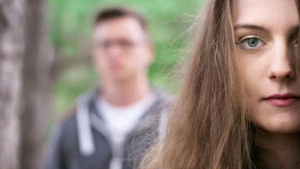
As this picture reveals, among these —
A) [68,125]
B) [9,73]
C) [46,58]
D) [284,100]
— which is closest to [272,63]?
[284,100]

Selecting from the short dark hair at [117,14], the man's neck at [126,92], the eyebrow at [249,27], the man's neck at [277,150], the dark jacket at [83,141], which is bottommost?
the dark jacket at [83,141]

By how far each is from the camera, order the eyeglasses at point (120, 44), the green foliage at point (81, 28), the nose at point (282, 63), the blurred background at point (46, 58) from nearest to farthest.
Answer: the nose at point (282, 63), the blurred background at point (46, 58), the eyeglasses at point (120, 44), the green foliage at point (81, 28)

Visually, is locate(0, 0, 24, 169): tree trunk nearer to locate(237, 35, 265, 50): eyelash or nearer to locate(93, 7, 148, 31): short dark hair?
locate(93, 7, 148, 31): short dark hair

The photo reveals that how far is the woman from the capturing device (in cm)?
275

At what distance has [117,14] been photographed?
18.5 feet

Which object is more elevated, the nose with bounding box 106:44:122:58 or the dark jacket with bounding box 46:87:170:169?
the nose with bounding box 106:44:122:58

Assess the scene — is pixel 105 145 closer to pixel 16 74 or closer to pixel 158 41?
pixel 16 74

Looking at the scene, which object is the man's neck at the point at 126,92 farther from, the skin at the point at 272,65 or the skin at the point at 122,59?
the skin at the point at 272,65

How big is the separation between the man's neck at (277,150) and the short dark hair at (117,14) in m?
2.74

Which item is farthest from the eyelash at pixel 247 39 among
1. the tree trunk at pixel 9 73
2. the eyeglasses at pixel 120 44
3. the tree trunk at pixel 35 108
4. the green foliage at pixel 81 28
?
the tree trunk at pixel 35 108

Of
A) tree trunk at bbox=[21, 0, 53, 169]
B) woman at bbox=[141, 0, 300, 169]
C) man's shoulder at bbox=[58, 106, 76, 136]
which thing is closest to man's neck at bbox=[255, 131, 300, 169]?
woman at bbox=[141, 0, 300, 169]

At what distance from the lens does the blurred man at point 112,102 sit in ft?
16.5

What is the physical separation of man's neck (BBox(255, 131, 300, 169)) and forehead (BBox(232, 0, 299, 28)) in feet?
1.23

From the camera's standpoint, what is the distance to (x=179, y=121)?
10.3 feet
